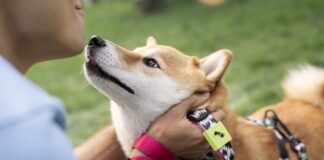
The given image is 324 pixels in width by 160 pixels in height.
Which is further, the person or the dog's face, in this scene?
the dog's face

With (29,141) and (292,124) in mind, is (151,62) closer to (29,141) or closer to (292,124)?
(292,124)

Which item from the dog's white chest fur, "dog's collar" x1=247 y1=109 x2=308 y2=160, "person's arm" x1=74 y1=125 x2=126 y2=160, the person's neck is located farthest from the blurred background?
the person's neck

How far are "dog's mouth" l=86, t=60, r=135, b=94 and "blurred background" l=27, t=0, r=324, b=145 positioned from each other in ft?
2.44

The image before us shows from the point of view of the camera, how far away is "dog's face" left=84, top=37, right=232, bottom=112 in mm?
1906

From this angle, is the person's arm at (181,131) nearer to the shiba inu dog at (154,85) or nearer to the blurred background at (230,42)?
the shiba inu dog at (154,85)

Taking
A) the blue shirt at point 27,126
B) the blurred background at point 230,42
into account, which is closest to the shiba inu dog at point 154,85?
the blurred background at point 230,42

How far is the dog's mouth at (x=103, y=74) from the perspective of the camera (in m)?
1.91

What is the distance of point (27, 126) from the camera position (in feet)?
Answer: 1.89

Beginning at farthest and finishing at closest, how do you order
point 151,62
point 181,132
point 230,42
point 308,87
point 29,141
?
1. point 230,42
2. point 308,87
3. point 151,62
4. point 181,132
5. point 29,141

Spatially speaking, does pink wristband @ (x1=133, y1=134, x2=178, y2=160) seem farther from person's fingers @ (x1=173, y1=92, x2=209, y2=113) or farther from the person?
person's fingers @ (x1=173, y1=92, x2=209, y2=113)

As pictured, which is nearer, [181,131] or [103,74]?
[181,131]

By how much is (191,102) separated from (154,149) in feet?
0.70

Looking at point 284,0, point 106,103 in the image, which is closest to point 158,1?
point 284,0

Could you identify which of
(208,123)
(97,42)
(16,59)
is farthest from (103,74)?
(16,59)
